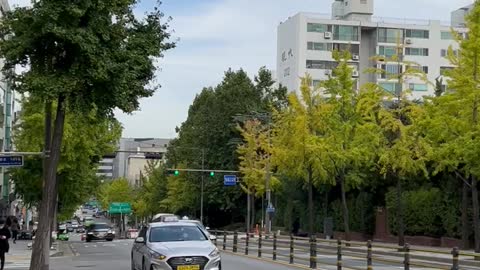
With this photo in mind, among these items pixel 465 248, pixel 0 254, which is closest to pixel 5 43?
pixel 0 254

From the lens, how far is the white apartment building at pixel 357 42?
338 feet

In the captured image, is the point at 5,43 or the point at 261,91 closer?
the point at 5,43

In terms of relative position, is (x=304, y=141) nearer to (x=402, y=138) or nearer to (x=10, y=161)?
(x=402, y=138)

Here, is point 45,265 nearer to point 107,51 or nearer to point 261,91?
point 107,51

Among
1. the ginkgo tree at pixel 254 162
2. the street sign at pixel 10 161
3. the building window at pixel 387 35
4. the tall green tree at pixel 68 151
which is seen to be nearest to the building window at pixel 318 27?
the building window at pixel 387 35

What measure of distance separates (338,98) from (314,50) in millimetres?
59514

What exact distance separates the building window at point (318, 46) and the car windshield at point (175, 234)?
8487cm

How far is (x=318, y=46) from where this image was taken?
4075 inches

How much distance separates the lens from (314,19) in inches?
4050

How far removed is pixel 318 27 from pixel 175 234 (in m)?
86.0

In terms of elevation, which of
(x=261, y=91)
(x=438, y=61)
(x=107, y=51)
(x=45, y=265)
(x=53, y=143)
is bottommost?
(x=45, y=265)

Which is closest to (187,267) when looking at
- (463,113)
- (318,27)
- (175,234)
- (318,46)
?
(175,234)

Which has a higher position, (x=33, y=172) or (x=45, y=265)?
(x=33, y=172)

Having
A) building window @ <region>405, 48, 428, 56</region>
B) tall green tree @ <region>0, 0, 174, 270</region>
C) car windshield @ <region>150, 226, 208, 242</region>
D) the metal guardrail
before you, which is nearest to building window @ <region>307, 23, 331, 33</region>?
building window @ <region>405, 48, 428, 56</region>
